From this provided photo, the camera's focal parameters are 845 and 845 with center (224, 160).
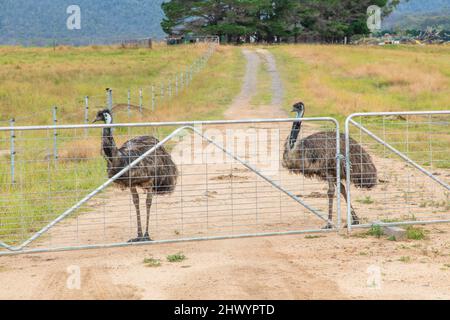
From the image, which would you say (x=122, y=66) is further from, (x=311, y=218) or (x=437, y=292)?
(x=437, y=292)

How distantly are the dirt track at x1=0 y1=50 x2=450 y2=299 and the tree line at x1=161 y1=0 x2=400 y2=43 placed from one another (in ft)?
226

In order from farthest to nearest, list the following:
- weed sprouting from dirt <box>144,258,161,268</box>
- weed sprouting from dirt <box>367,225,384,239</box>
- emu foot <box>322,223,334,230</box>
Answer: emu foot <box>322,223,334,230</box>
weed sprouting from dirt <box>367,225,384,239</box>
weed sprouting from dirt <box>144,258,161,268</box>

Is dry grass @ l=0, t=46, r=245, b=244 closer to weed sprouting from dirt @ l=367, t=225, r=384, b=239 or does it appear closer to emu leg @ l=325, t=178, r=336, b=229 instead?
emu leg @ l=325, t=178, r=336, b=229

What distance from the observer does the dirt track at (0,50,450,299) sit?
7.74 meters

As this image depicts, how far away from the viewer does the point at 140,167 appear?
10.2 metres

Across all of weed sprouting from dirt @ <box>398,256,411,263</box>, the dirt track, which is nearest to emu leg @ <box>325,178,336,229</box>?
the dirt track

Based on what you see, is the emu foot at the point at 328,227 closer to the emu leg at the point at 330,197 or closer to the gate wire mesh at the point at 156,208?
the emu leg at the point at 330,197

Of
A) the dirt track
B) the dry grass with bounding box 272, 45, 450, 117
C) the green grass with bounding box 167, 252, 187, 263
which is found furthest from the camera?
the dry grass with bounding box 272, 45, 450, 117

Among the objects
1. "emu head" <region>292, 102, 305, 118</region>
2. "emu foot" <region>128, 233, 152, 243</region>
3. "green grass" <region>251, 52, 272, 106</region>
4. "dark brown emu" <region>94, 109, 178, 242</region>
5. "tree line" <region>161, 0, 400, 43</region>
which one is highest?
"tree line" <region>161, 0, 400, 43</region>

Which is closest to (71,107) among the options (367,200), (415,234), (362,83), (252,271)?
(362,83)

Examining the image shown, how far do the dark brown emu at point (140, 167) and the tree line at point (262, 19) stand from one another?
67.8 m

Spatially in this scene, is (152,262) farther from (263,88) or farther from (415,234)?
(263,88)

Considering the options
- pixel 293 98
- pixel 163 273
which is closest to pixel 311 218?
pixel 163 273

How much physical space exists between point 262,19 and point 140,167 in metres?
73.3
